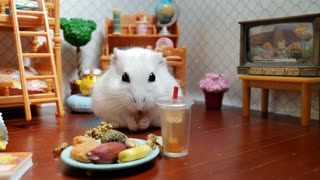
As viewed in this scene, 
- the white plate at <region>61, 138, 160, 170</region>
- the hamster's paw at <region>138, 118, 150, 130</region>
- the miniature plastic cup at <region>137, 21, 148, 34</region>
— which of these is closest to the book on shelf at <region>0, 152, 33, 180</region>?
the white plate at <region>61, 138, 160, 170</region>

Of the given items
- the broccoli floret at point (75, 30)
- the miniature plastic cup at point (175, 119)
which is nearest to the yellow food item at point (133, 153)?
the miniature plastic cup at point (175, 119)

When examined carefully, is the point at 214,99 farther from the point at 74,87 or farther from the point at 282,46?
the point at 74,87

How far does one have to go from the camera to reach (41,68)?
2.35 metres

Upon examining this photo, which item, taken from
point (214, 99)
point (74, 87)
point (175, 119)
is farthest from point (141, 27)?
point (175, 119)

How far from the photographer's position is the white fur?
145cm

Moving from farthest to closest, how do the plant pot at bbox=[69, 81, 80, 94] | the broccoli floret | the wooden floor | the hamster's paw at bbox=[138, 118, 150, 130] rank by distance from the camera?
1. the plant pot at bbox=[69, 81, 80, 94]
2. the broccoli floret
3. the hamster's paw at bbox=[138, 118, 150, 130]
4. the wooden floor

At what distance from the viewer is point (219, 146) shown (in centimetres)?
135

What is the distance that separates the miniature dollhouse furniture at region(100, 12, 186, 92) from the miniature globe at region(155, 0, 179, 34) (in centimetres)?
7

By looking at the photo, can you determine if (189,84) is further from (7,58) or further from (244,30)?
(7,58)

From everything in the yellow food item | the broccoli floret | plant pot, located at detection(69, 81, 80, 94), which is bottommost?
the yellow food item

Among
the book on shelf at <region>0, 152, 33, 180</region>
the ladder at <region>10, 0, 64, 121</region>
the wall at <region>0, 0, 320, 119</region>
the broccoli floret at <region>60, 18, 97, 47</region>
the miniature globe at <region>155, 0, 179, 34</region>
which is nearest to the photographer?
the book on shelf at <region>0, 152, 33, 180</region>

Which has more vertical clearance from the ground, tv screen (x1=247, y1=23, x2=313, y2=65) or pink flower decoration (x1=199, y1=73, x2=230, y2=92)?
tv screen (x1=247, y1=23, x2=313, y2=65)

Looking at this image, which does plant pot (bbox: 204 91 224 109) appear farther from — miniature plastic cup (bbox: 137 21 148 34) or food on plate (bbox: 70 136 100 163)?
food on plate (bbox: 70 136 100 163)

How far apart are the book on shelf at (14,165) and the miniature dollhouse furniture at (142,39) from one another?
5.13 ft
